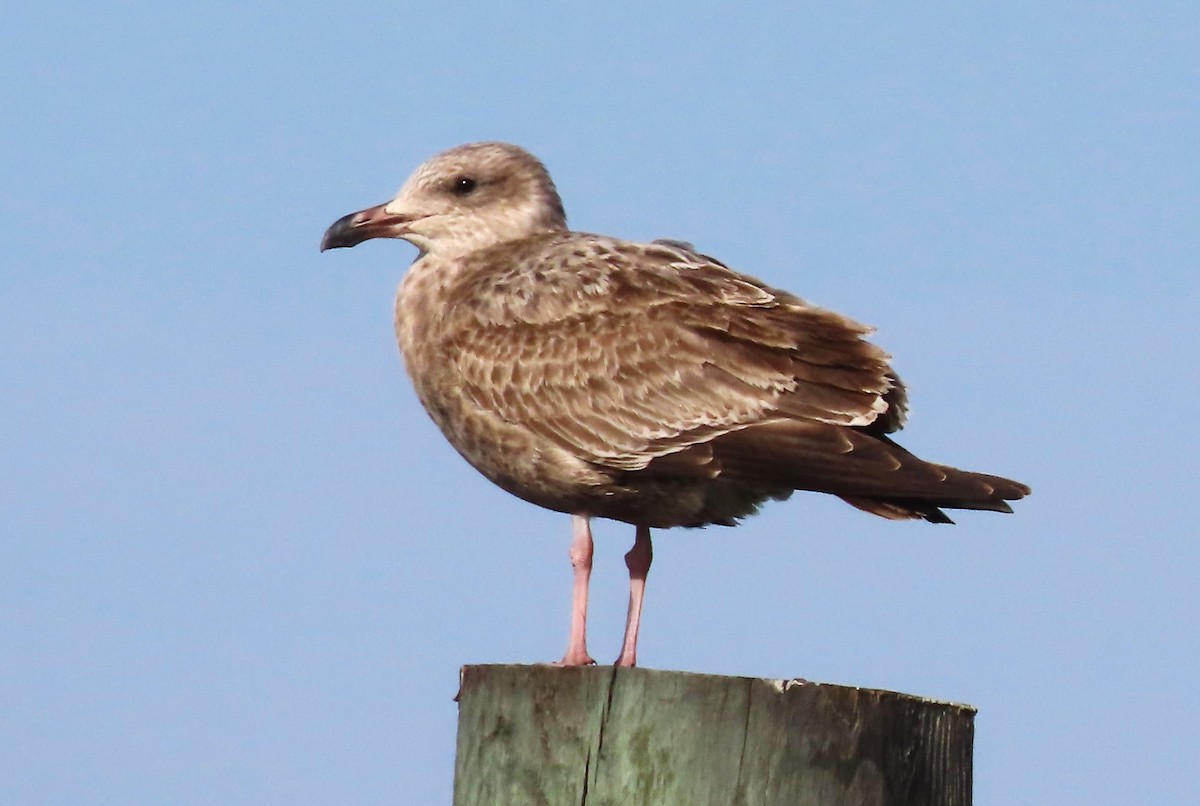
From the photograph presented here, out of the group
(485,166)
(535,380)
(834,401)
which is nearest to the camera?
(834,401)

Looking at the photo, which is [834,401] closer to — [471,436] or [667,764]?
[471,436]

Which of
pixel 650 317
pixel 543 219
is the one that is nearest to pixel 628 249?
pixel 650 317

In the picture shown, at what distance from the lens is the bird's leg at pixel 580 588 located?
8812 millimetres

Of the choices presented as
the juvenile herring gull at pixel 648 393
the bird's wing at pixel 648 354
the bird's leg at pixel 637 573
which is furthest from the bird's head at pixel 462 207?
the bird's leg at pixel 637 573

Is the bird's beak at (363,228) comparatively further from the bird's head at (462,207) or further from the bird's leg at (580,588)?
the bird's leg at (580,588)

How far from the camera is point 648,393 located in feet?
30.1

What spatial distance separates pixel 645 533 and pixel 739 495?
780mm

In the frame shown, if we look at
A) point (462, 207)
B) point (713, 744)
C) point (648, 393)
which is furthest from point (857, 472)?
point (462, 207)

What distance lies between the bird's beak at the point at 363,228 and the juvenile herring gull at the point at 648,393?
26.7 inches

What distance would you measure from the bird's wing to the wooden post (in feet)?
9.30

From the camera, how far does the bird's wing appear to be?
8.83m

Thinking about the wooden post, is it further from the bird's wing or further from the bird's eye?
the bird's eye

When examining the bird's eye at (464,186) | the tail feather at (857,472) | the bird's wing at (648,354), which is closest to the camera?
the tail feather at (857,472)

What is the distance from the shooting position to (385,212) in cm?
1053
